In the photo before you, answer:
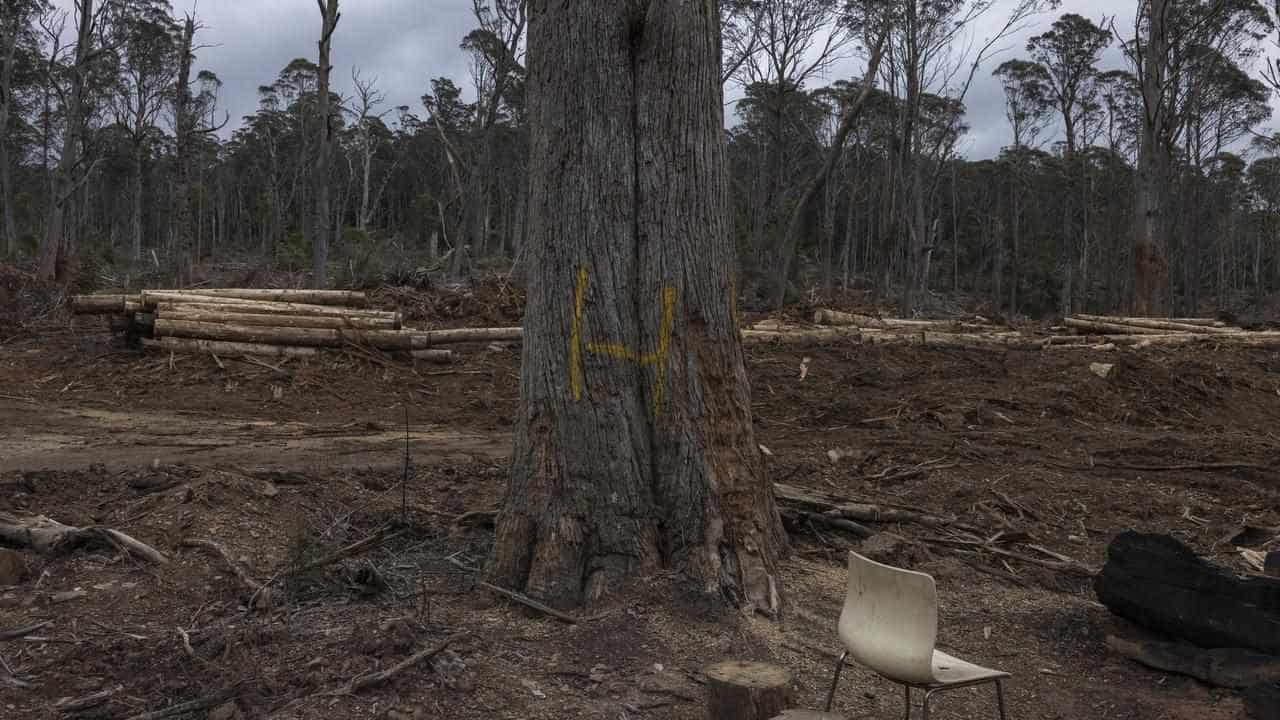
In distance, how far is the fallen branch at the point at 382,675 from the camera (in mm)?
3551

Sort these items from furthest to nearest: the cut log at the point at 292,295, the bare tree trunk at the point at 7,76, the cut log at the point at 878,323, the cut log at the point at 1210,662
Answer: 1. the bare tree trunk at the point at 7,76
2. the cut log at the point at 878,323
3. the cut log at the point at 292,295
4. the cut log at the point at 1210,662

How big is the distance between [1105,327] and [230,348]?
13.6m

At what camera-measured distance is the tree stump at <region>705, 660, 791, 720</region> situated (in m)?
3.07

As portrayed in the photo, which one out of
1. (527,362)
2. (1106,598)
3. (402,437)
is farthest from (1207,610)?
(402,437)

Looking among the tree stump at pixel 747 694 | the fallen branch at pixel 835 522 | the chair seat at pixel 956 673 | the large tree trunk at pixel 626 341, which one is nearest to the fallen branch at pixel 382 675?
the large tree trunk at pixel 626 341

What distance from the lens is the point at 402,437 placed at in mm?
8961

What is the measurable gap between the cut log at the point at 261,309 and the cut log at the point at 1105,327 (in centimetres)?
1114

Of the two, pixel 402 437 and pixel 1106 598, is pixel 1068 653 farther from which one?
pixel 402 437

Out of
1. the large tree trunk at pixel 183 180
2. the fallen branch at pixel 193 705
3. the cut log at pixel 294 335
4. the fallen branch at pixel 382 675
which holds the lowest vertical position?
the fallen branch at pixel 193 705

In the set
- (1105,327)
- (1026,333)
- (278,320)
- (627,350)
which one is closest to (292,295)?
(278,320)

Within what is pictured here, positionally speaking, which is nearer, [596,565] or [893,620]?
[893,620]

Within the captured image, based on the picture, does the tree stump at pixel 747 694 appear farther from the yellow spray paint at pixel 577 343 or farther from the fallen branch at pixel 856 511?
the fallen branch at pixel 856 511

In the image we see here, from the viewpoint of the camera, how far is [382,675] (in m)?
3.60

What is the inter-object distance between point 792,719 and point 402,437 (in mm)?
6753
